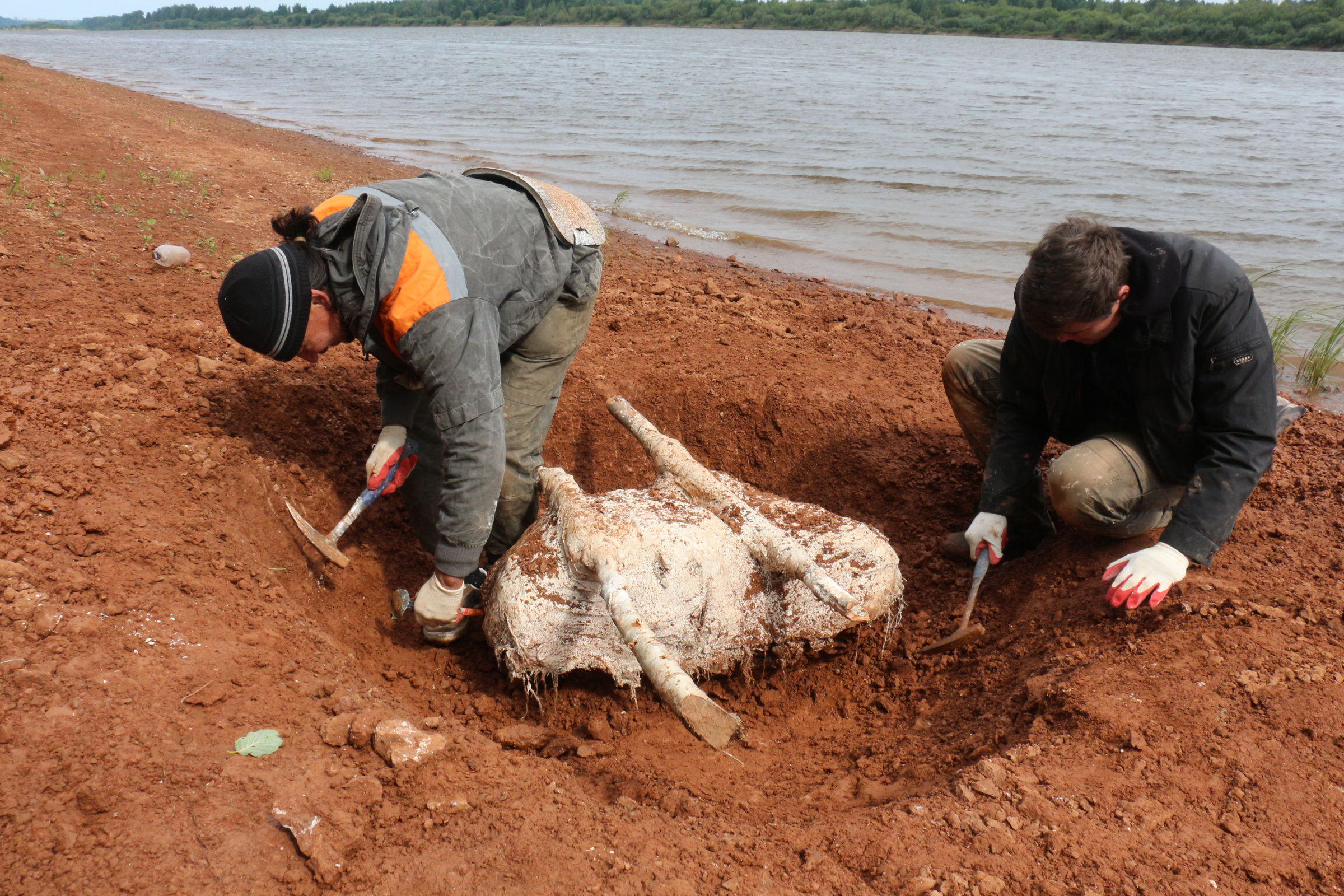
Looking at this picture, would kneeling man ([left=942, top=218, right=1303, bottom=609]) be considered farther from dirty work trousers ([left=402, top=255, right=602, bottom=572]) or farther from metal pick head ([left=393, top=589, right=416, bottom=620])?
metal pick head ([left=393, top=589, right=416, bottom=620])

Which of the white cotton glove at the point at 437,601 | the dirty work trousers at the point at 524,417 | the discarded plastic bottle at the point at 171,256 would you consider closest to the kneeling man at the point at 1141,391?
the dirty work trousers at the point at 524,417

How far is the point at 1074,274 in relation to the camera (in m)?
2.38

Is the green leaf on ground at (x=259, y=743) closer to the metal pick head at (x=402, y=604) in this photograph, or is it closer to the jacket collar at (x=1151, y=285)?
the metal pick head at (x=402, y=604)

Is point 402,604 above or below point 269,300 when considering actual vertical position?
below

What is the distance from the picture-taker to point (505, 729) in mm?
2521

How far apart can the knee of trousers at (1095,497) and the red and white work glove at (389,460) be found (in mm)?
2403

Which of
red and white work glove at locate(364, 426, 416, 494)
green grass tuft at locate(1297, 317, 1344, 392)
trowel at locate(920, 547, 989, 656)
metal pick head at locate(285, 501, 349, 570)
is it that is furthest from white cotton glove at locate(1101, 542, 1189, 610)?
green grass tuft at locate(1297, 317, 1344, 392)

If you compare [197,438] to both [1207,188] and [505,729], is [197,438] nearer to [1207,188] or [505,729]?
[505,729]

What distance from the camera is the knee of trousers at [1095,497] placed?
2.85 m

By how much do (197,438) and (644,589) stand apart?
1.80 metres

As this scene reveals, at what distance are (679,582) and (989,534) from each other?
1.18 metres

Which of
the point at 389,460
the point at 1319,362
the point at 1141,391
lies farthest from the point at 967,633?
the point at 1319,362

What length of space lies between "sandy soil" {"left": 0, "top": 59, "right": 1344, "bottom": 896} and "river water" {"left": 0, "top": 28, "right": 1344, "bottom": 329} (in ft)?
12.1

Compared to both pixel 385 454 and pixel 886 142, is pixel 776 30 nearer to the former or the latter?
pixel 886 142
